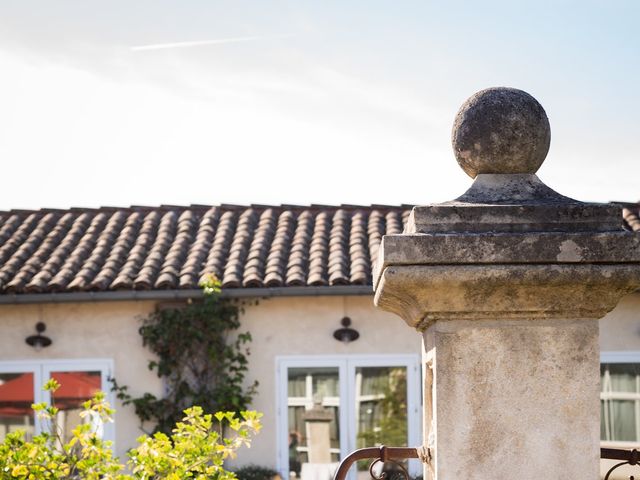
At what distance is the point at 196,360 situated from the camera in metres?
10.9

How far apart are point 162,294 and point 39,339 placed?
1681 mm

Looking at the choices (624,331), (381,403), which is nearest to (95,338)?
(381,403)

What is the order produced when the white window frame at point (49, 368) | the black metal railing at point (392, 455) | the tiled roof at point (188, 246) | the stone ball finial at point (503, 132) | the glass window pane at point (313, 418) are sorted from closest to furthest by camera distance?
the stone ball finial at point (503, 132) → the black metal railing at point (392, 455) → the tiled roof at point (188, 246) → the glass window pane at point (313, 418) → the white window frame at point (49, 368)

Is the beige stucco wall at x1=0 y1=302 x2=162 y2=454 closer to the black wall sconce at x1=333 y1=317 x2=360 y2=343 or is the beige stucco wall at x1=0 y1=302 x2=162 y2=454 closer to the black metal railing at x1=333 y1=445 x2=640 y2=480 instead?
the black wall sconce at x1=333 y1=317 x2=360 y2=343

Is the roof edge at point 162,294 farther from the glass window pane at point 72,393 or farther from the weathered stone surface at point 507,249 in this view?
the weathered stone surface at point 507,249

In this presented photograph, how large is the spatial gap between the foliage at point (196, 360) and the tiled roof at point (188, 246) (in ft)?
1.39

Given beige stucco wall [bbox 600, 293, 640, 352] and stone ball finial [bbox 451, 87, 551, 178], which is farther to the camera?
beige stucco wall [bbox 600, 293, 640, 352]

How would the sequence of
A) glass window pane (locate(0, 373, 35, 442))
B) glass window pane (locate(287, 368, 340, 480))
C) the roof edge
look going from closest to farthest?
the roof edge, glass window pane (locate(287, 368, 340, 480)), glass window pane (locate(0, 373, 35, 442))

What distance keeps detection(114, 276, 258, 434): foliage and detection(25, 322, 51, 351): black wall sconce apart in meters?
1.00

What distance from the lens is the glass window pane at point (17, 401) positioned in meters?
11.0

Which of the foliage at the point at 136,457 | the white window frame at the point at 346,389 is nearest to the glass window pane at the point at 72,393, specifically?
the white window frame at the point at 346,389

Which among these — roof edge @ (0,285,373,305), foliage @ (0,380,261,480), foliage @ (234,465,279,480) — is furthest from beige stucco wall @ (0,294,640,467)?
foliage @ (0,380,261,480)

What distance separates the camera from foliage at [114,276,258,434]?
10555 millimetres

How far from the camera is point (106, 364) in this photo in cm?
1090
